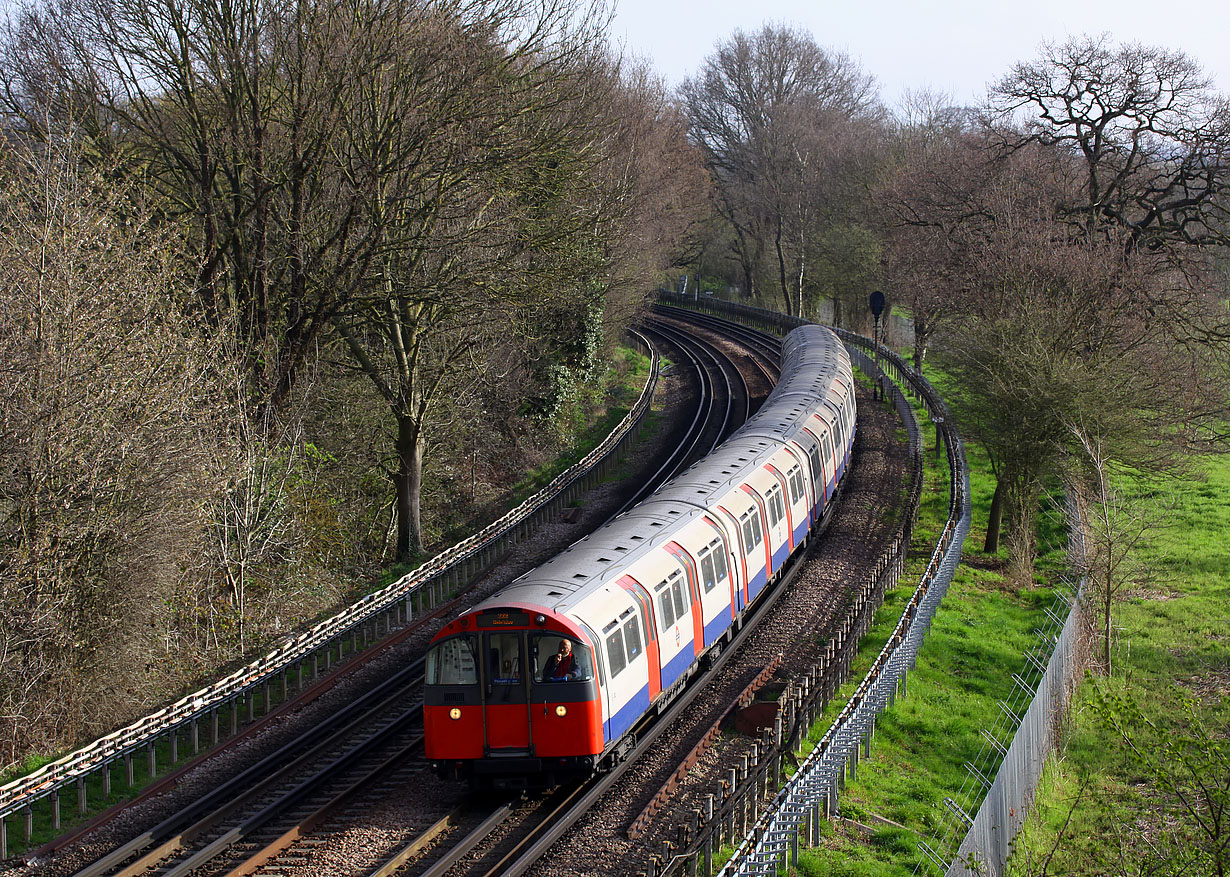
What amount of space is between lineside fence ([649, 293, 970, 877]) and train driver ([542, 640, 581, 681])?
222 cm

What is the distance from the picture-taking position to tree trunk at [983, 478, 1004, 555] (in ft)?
87.4

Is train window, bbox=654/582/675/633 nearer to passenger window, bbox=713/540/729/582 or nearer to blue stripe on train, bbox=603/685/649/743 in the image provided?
blue stripe on train, bbox=603/685/649/743

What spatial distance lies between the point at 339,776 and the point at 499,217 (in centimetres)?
1401

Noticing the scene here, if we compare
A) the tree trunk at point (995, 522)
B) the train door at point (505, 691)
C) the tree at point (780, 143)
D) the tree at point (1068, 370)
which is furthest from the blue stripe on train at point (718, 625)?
the tree at point (780, 143)

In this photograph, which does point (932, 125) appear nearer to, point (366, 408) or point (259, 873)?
point (366, 408)

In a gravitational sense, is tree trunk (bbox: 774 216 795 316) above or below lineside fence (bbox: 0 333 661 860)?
above

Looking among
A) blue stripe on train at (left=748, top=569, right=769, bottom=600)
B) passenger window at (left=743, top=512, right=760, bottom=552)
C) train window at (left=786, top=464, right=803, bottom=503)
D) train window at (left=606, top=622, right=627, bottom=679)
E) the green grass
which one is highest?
train window at (left=786, top=464, right=803, bottom=503)

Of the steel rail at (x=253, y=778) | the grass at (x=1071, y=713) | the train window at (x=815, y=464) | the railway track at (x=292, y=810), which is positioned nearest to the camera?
the railway track at (x=292, y=810)

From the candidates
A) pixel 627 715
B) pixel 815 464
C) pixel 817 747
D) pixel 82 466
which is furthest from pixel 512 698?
pixel 815 464

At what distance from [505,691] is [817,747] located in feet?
13.4

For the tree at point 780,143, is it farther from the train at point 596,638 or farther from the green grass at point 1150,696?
the train at point 596,638

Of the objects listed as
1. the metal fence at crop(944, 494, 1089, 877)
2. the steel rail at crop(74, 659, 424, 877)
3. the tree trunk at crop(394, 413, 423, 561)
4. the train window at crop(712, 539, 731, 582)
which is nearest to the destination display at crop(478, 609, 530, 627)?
the steel rail at crop(74, 659, 424, 877)

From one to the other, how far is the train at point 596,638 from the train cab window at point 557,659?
0.01 metres

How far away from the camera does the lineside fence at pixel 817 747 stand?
11984mm
